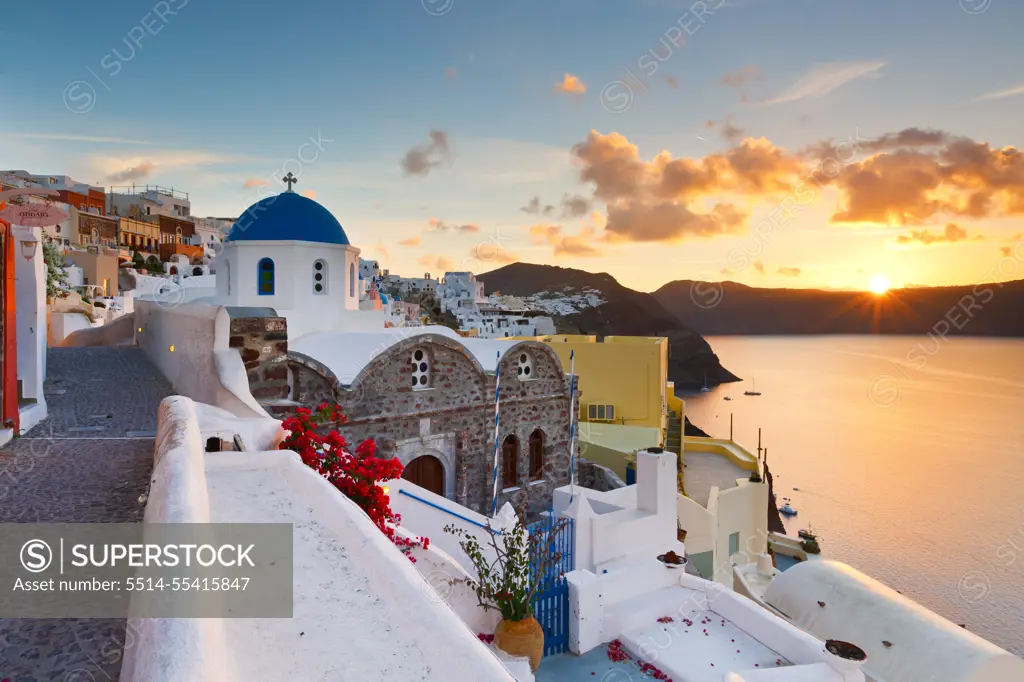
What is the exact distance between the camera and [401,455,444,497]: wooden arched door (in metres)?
11.9

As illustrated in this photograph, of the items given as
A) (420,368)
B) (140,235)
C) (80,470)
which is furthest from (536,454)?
(140,235)

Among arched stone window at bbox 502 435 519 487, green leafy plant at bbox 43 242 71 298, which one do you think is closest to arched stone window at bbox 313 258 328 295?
arched stone window at bbox 502 435 519 487

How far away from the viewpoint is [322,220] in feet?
44.9

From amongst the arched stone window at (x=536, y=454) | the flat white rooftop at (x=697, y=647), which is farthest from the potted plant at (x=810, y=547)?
the flat white rooftop at (x=697, y=647)

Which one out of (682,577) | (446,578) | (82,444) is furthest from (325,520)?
(682,577)

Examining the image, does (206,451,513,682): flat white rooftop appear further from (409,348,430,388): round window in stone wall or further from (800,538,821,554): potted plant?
(800,538,821,554): potted plant

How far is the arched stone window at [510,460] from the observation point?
525 inches

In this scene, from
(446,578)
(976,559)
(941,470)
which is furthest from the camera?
(941,470)

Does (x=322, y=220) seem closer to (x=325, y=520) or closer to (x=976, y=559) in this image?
(x=325, y=520)

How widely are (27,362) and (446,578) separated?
236 inches

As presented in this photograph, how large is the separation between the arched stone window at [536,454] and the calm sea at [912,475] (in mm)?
19753

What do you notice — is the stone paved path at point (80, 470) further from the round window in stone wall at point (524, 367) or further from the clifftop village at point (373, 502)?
the round window in stone wall at point (524, 367)

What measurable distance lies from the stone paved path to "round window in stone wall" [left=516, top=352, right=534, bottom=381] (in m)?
6.97

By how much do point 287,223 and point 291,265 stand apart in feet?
3.13
